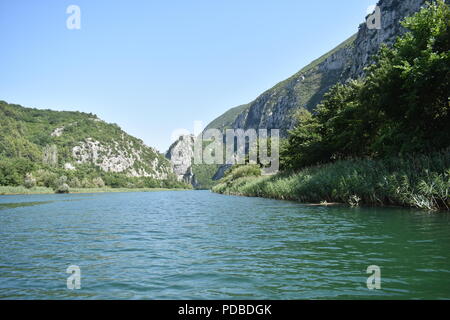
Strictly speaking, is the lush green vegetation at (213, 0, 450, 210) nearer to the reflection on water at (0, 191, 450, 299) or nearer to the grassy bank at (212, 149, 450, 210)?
the grassy bank at (212, 149, 450, 210)

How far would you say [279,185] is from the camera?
4288cm

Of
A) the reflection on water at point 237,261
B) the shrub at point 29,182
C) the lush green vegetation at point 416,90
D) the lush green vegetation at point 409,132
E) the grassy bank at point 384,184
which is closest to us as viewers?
the reflection on water at point 237,261

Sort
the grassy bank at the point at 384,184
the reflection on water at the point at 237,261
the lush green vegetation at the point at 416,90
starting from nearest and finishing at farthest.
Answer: the reflection on water at the point at 237,261, the grassy bank at the point at 384,184, the lush green vegetation at the point at 416,90

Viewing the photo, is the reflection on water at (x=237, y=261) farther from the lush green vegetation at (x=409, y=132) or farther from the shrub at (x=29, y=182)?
the shrub at (x=29, y=182)

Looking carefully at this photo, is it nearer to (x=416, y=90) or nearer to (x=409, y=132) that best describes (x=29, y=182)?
(x=409, y=132)

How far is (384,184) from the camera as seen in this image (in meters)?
25.7

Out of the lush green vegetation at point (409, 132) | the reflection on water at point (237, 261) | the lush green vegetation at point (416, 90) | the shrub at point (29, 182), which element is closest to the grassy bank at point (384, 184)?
the lush green vegetation at point (409, 132)

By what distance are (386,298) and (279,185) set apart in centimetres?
3630

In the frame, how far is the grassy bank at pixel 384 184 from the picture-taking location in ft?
70.6

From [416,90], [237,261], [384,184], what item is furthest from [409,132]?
[237,261]

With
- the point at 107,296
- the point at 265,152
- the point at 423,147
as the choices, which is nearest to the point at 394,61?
the point at 423,147

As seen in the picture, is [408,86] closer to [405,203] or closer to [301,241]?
[405,203]

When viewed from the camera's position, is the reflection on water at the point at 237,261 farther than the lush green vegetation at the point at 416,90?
No

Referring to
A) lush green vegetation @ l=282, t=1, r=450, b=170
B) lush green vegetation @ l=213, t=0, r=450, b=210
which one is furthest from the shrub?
lush green vegetation @ l=282, t=1, r=450, b=170
